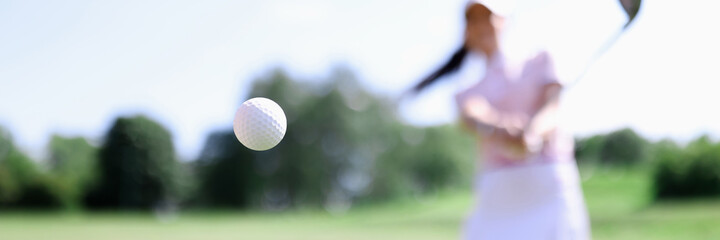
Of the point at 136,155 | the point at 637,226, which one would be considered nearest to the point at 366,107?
the point at 136,155

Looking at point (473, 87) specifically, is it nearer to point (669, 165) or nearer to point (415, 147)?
point (669, 165)

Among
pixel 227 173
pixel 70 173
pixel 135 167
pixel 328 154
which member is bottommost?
pixel 227 173

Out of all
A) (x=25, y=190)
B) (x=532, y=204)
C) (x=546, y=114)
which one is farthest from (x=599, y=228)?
(x=25, y=190)

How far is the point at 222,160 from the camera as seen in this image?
155 feet

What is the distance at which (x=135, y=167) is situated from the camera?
4469cm

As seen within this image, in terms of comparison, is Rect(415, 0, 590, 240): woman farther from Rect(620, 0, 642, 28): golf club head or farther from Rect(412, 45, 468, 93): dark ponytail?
Rect(620, 0, 642, 28): golf club head

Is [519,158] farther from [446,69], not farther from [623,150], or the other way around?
[623,150]

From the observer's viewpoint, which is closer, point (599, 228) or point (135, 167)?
point (599, 228)

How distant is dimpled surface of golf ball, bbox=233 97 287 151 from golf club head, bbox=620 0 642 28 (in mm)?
1595

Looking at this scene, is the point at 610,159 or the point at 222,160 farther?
the point at 222,160

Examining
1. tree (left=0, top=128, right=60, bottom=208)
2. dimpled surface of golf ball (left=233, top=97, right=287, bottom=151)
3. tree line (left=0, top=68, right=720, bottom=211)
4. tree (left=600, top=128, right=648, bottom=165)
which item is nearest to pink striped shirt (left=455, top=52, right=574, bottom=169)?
dimpled surface of golf ball (left=233, top=97, right=287, bottom=151)

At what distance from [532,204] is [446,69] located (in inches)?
41.6

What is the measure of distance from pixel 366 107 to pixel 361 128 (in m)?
1.48

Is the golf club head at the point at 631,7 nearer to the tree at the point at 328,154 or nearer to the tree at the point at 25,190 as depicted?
the tree at the point at 25,190
